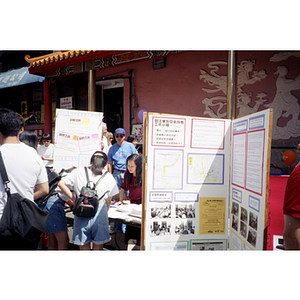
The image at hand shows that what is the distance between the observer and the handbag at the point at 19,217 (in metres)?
1.88

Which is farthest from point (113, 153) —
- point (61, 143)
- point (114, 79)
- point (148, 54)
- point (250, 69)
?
point (250, 69)

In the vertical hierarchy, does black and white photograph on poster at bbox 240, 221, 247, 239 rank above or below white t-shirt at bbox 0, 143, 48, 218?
below

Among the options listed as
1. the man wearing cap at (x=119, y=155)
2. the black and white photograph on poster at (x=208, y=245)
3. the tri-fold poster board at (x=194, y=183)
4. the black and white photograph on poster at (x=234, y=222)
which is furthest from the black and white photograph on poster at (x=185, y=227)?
the man wearing cap at (x=119, y=155)

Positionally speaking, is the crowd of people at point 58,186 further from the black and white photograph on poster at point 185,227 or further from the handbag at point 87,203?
the black and white photograph on poster at point 185,227

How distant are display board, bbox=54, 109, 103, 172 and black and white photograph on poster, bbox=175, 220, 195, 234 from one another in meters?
2.03

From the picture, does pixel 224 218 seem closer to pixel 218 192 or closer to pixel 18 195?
pixel 218 192

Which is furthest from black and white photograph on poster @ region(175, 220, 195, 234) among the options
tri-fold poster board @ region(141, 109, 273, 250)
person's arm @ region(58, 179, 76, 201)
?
person's arm @ region(58, 179, 76, 201)

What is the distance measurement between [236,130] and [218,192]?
2.03 ft

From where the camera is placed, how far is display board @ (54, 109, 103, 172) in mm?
3600

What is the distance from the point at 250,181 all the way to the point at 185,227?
0.73m

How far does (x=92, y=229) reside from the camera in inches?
108

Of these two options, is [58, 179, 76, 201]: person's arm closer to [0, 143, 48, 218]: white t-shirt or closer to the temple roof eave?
[0, 143, 48, 218]: white t-shirt

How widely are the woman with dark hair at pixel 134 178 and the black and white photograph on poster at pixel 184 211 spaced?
149 cm

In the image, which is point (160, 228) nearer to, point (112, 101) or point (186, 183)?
point (186, 183)
